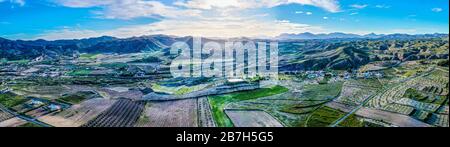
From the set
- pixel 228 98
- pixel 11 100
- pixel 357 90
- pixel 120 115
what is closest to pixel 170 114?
pixel 120 115

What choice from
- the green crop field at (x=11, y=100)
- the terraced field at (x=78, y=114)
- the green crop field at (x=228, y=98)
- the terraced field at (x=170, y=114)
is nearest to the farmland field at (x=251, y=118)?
the green crop field at (x=228, y=98)

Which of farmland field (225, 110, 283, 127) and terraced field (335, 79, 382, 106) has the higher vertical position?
terraced field (335, 79, 382, 106)

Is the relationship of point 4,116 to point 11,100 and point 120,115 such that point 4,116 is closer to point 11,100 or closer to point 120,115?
point 11,100

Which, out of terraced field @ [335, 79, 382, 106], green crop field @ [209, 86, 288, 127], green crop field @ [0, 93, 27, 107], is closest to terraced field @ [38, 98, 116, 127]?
green crop field @ [0, 93, 27, 107]

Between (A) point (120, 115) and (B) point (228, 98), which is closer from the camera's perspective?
(A) point (120, 115)

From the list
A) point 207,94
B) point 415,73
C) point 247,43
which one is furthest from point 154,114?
point 247,43

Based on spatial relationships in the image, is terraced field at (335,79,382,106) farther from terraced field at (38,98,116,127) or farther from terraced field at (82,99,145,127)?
terraced field at (38,98,116,127)

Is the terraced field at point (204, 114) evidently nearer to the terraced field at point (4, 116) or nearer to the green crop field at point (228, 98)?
the green crop field at point (228, 98)

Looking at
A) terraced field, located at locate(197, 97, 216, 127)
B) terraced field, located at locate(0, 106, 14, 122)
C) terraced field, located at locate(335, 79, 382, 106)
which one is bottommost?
terraced field, located at locate(0, 106, 14, 122)
